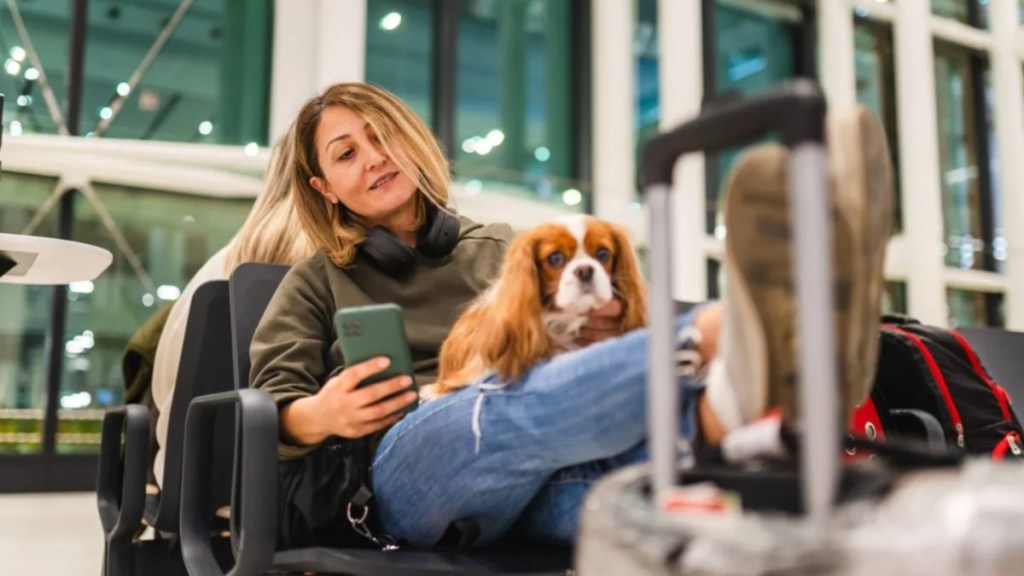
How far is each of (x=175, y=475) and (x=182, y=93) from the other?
4.73 m

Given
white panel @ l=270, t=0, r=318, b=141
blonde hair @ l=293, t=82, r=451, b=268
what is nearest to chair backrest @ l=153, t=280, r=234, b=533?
blonde hair @ l=293, t=82, r=451, b=268

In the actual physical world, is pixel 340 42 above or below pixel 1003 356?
above

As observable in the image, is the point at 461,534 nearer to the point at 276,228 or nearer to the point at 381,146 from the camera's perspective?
the point at 381,146

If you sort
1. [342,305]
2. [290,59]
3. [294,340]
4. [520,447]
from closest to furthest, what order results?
[520,447], [294,340], [342,305], [290,59]

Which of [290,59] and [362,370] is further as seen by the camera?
[290,59]

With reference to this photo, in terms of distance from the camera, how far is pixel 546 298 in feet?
3.85

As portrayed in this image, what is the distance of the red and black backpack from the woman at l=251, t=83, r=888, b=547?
0.89m

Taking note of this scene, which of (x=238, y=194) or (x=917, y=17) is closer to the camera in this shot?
(x=238, y=194)

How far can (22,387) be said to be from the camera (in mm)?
5312

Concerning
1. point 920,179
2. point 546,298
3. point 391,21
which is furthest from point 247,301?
point 920,179

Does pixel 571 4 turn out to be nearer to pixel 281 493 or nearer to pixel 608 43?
pixel 608 43

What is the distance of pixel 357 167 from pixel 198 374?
46cm

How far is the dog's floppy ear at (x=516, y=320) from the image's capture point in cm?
105

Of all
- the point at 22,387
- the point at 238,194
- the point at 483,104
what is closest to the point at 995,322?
the point at 483,104
